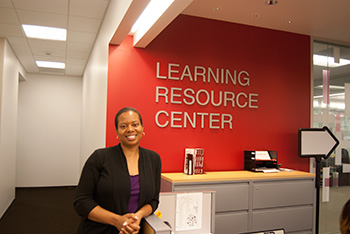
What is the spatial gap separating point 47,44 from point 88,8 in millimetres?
2124

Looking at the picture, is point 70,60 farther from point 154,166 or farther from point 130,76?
point 154,166

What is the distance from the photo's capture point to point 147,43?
3.80 meters

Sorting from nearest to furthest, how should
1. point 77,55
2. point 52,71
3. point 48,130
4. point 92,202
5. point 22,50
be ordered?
point 92,202 < point 22,50 < point 77,55 < point 52,71 < point 48,130

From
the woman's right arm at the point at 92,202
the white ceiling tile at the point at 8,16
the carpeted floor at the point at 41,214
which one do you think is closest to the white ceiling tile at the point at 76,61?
the white ceiling tile at the point at 8,16

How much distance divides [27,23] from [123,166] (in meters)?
3.87

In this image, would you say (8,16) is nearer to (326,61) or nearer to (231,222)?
(231,222)

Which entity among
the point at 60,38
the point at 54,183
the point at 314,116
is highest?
the point at 60,38

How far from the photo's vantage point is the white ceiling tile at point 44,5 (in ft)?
12.8

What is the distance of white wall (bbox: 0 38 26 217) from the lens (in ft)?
17.8

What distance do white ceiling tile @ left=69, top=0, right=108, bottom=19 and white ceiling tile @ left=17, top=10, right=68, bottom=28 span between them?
1.03ft

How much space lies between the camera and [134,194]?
1.84 meters

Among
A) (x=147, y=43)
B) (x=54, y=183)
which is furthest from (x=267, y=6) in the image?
(x=54, y=183)

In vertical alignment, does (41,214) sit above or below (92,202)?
below

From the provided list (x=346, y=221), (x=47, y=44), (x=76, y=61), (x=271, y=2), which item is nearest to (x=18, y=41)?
(x=47, y=44)
